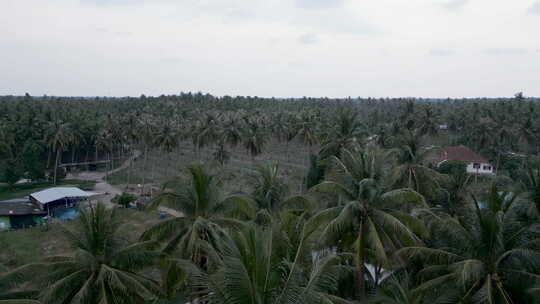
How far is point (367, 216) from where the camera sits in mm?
12680

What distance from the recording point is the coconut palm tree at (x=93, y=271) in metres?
9.62

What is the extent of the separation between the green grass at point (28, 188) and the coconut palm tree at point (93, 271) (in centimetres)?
4466

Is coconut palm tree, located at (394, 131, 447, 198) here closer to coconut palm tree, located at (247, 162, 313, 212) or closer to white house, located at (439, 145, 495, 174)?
coconut palm tree, located at (247, 162, 313, 212)

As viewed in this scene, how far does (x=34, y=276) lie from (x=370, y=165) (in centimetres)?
1052

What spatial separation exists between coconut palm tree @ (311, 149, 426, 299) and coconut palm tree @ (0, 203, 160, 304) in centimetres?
583

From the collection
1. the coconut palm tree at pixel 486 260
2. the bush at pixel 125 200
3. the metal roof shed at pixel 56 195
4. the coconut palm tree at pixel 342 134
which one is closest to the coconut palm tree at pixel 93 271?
the coconut palm tree at pixel 486 260

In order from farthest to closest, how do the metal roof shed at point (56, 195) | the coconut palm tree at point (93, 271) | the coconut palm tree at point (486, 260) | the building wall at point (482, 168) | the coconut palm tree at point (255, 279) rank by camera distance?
the building wall at point (482, 168) < the metal roof shed at point (56, 195) < the coconut palm tree at point (486, 260) < the coconut palm tree at point (93, 271) < the coconut palm tree at point (255, 279)

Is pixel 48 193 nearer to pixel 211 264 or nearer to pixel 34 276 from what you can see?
pixel 34 276

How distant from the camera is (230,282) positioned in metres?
6.36

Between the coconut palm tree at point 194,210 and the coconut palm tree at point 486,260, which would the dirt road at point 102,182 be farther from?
the coconut palm tree at point 486,260

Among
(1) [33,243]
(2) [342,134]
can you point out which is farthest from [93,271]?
(1) [33,243]

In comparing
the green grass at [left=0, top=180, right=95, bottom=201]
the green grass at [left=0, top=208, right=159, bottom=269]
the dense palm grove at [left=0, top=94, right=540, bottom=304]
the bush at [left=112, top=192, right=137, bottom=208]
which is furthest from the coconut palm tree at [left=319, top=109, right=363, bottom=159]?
the green grass at [left=0, top=180, right=95, bottom=201]

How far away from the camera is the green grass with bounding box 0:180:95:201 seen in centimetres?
4856

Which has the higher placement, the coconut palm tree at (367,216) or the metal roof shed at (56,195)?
the coconut palm tree at (367,216)
